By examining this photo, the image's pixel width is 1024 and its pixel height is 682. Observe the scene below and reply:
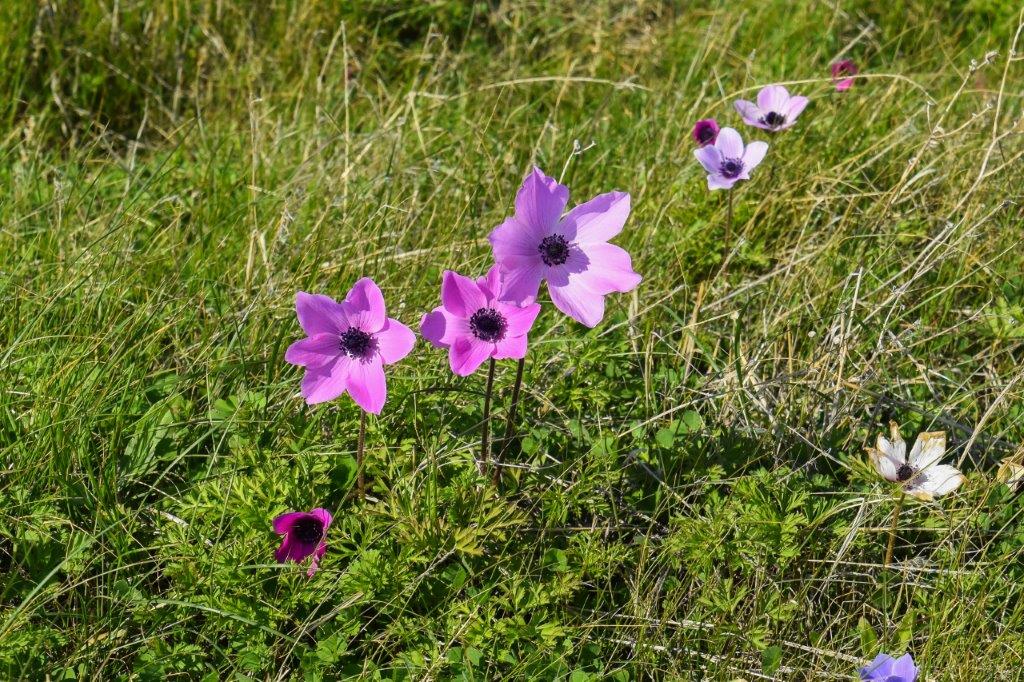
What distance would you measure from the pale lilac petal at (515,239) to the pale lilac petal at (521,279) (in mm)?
16

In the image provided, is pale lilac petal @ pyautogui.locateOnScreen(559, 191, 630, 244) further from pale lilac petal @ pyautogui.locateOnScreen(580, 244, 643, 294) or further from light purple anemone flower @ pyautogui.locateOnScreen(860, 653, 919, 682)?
light purple anemone flower @ pyautogui.locateOnScreen(860, 653, 919, 682)

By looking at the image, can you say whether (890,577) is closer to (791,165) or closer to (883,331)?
(883,331)

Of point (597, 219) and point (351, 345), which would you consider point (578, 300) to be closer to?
point (597, 219)

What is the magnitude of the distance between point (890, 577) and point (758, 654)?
324 mm

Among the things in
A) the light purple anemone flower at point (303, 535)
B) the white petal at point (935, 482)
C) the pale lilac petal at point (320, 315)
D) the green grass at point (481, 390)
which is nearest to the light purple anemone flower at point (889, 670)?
the green grass at point (481, 390)

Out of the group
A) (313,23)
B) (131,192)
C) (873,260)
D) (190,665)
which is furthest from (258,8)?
(190,665)

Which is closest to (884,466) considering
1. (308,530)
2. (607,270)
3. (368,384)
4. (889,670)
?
(889,670)

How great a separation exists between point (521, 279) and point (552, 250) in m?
0.08

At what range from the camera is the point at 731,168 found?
2.52 m

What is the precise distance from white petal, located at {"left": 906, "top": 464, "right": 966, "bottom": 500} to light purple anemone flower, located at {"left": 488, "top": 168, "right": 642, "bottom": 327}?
73 centimetres

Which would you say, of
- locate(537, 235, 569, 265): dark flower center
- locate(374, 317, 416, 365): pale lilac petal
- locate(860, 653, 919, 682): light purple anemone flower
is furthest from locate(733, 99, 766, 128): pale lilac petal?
locate(860, 653, 919, 682): light purple anemone flower

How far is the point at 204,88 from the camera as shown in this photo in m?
3.61

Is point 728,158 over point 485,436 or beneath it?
over

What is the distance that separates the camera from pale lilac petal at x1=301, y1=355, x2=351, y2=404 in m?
1.80
